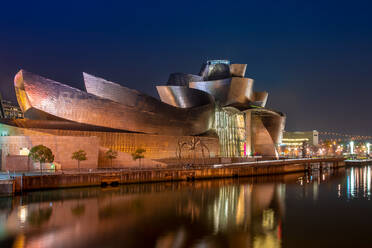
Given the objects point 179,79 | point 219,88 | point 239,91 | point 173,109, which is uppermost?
point 179,79

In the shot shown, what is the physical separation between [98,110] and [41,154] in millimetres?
9160

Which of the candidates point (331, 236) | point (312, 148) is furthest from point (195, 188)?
point (312, 148)

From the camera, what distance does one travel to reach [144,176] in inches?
1395

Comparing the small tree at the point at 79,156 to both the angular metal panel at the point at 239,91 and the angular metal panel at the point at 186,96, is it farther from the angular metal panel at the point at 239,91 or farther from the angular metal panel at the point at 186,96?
the angular metal panel at the point at 239,91

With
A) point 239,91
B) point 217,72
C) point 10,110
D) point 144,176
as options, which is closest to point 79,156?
point 144,176

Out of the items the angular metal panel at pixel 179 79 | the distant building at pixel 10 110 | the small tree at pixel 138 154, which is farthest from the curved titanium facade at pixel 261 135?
the distant building at pixel 10 110

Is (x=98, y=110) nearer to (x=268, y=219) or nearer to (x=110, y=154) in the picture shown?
(x=110, y=154)

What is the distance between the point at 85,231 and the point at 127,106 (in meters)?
24.0

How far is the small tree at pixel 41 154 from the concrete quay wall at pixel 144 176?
2.45m

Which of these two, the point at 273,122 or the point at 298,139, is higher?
the point at 273,122

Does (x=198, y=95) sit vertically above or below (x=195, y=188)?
above

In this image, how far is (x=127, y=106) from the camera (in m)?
40.9

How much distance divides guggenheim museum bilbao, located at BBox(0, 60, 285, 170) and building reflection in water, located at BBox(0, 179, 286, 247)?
7026 millimetres

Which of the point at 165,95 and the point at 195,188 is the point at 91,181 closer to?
the point at 195,188
